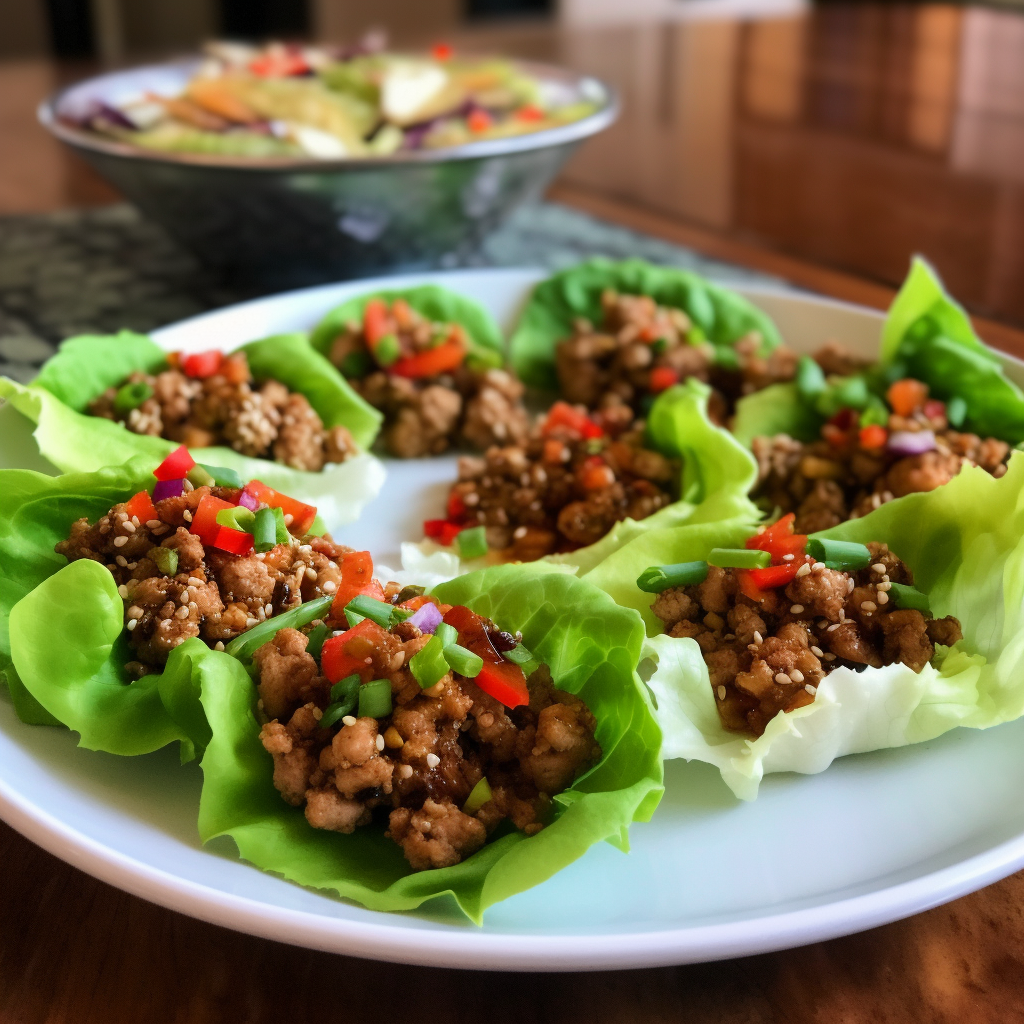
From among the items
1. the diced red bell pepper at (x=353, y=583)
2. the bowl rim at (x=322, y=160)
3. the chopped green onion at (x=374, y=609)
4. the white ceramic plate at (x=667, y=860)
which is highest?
the bowl rim at (x=322, y=160)

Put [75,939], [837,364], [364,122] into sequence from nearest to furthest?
1. [75,939]
2. [837,364]
3. [364,122]

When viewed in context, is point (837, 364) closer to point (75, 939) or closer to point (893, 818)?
point (893, 818)

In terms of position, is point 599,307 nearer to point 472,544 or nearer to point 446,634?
point 472,544

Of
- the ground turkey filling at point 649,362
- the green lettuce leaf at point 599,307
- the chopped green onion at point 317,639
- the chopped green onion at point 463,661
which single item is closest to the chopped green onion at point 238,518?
the chopped green onion at point 317,639

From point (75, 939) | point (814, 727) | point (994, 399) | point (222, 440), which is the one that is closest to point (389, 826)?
point (75, 939)

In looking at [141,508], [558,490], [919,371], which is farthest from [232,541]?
[919,371]

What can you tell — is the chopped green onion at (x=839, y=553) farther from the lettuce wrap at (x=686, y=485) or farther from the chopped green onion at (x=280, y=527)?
the chopped green onion at (x=280, y=527)
